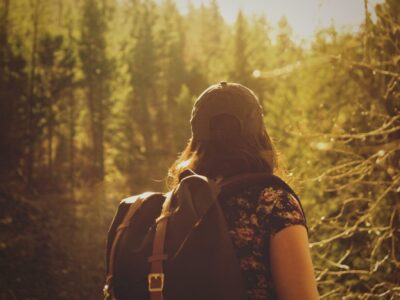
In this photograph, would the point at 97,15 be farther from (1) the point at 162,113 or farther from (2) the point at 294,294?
(2) the point at 294,294

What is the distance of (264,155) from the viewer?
192cm

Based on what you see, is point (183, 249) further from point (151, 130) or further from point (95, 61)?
point (151, 130)

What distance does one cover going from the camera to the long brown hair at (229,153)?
6.01 feet

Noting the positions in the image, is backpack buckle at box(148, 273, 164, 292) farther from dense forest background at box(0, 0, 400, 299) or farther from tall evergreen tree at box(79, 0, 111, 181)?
tall evergreen tree at box(79, 0, 111, 181)

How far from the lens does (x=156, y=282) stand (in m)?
1.61

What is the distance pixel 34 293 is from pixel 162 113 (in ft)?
100

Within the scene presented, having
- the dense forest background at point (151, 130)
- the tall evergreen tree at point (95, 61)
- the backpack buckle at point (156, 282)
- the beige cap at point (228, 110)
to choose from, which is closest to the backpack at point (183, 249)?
the backpack buckle at point (156, 282)

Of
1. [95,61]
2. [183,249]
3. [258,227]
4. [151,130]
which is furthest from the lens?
[151,130]

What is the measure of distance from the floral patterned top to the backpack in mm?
45

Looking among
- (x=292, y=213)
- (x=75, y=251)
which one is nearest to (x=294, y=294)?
(x=292, y=213)

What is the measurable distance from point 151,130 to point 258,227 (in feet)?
125

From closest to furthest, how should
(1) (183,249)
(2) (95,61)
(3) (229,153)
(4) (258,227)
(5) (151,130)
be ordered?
(1) (183,249)
(4) (258,227)
(3) (229,153)
(2) (95,61)
(5) (151,130)

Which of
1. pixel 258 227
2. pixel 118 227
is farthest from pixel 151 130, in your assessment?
pixel 258 227

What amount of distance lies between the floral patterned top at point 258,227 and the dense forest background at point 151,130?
0.74 meters
